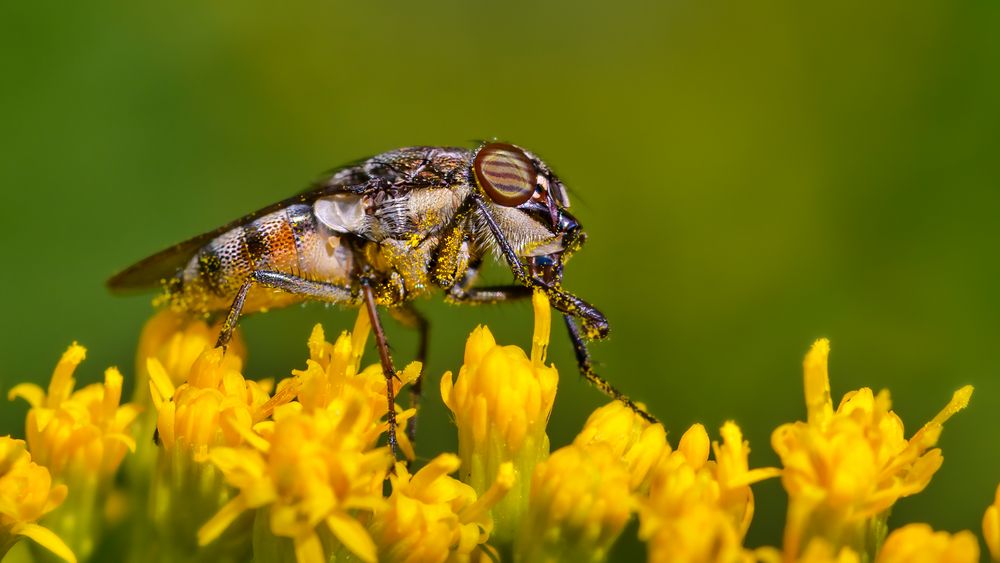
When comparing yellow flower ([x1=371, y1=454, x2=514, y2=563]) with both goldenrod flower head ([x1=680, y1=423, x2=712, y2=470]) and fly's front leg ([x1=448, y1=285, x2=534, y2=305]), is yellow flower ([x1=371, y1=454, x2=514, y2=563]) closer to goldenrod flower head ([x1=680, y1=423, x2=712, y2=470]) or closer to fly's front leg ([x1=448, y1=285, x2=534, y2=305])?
goldenrod flower head ([x1=680, y1=423, x2=712, y2=470])

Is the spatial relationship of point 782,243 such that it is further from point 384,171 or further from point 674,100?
point 384,171

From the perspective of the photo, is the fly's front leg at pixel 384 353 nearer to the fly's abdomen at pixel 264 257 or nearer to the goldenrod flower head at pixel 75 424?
the fly's abdomen at pixel 264 257

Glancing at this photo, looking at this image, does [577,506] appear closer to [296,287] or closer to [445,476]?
[445,476]

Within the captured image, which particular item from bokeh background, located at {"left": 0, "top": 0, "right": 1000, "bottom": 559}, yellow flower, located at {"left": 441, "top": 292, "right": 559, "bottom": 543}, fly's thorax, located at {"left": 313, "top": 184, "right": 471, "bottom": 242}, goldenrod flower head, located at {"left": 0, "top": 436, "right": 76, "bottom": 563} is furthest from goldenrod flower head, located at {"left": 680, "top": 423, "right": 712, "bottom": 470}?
bokeh background, located at {"left": 0, "top": 0, "right": 1000, "bottom": 559}

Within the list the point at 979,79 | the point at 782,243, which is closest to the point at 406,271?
the point at 782,243

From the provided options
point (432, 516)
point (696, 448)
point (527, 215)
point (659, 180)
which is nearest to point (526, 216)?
point (527, 215)

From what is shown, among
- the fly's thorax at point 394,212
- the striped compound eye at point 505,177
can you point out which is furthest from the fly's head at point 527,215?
the fly's thorax at point 394,212

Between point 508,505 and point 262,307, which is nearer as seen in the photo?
point 508,505
